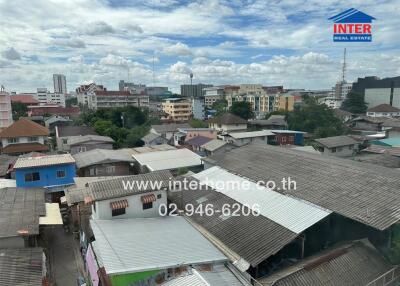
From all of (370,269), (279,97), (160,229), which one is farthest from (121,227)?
(279,97)

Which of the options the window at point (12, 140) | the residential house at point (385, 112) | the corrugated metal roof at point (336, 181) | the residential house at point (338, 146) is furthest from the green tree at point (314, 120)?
the window at point (12, 140)

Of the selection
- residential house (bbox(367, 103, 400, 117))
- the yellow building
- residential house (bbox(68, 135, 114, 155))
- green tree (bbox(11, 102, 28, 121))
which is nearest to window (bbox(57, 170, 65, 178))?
residential house (bbox(68, 135, 114, 155))

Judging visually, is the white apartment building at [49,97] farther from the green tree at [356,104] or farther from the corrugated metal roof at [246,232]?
the corrugated metal roof at [246,232]

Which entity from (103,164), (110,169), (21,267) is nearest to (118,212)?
(21,267)

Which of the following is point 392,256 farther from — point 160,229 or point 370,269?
point 160,229

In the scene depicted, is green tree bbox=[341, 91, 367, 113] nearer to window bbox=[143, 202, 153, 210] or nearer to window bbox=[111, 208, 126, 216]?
window bbox=[143, 202, 153, 210]

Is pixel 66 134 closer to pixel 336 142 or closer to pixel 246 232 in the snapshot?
pixel 246 232
